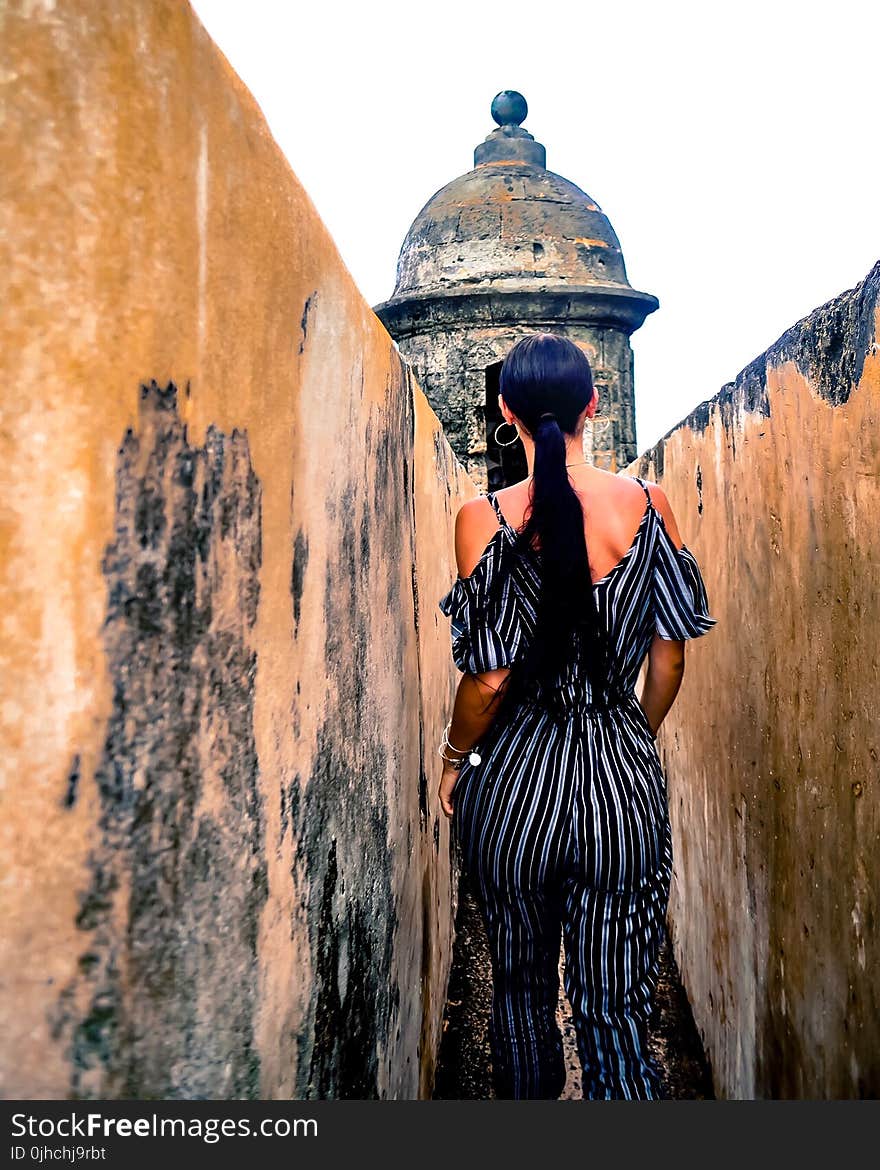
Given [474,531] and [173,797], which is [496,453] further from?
[173,797]

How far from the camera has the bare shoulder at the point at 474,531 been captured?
1546mm

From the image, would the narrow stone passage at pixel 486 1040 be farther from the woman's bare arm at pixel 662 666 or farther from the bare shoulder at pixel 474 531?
the bare shoulder at pixel 474 531

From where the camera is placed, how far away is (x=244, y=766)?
2.89 feet

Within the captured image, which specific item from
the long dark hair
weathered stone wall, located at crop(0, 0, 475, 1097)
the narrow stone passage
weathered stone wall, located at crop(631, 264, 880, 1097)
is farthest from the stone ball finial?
weathered stone wall, located at crop(0, 0, 475, 1097)

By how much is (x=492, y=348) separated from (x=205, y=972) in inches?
316

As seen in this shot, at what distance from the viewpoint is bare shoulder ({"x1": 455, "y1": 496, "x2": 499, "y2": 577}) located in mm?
1546

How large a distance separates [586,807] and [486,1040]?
1.68 m

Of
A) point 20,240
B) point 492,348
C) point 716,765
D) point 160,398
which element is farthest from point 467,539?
point 492,348

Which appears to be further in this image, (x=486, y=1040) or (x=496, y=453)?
(x=496, y=453)

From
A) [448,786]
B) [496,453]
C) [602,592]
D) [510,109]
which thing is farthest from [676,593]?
A: [510,109]

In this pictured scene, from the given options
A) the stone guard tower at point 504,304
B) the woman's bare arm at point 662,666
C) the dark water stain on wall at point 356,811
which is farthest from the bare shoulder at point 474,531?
the stone guard tower at point 504,304

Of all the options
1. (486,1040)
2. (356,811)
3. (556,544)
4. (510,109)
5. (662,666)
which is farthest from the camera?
(510,109)

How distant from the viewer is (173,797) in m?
0.75

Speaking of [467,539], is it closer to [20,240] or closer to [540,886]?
[540,886]
